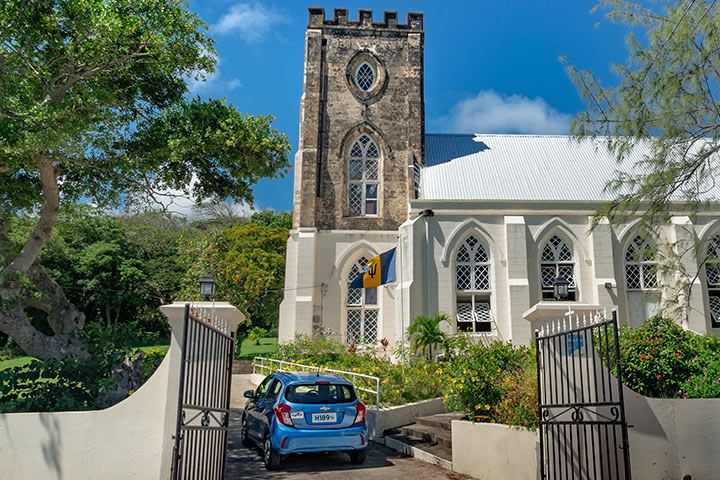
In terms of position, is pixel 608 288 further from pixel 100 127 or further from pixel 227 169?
pixel 100 127

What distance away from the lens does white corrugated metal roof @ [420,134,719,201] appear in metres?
20.0

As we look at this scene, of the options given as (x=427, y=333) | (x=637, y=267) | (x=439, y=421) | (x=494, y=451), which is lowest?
(x=439, y=421)

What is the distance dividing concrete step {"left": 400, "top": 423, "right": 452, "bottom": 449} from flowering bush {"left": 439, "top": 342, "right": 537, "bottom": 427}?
1.02 m

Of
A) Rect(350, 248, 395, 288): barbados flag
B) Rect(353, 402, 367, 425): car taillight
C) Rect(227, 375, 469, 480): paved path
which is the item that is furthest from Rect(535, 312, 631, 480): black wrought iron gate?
Rect(350, 248, 395, 288): barbados flag

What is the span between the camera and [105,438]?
627 centimetres

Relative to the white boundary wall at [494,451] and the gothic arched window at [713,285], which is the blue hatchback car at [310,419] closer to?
the white boundary wall at [494,451]

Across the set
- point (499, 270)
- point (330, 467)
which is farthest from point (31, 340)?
point (499, 270)

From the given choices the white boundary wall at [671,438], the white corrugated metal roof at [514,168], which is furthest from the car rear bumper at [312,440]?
the white corrugated metal roof at [514,168]

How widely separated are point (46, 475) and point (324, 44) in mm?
19310

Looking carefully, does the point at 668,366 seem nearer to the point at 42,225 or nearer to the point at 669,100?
the point at 669,100

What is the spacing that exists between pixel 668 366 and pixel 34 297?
10370 mm

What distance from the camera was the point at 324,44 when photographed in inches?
861

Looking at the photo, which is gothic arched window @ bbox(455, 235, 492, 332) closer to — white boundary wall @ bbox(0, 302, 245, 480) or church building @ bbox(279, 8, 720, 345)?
church building @ bbox(279, 8, 720, 345)

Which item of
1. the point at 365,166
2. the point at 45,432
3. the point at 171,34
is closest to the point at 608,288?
the point at 365,166
